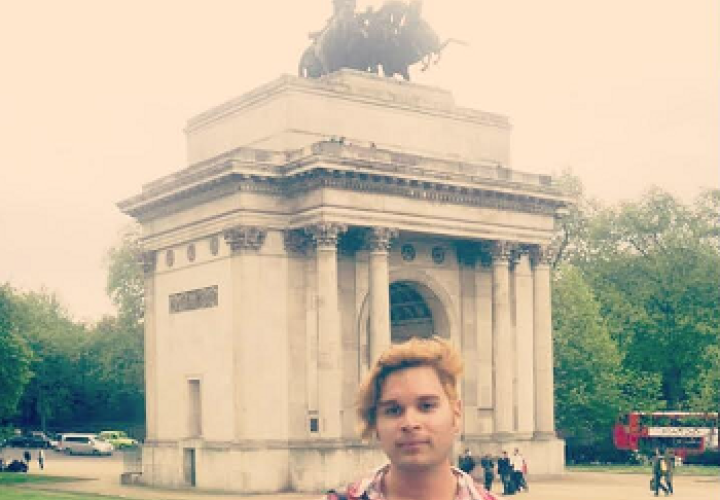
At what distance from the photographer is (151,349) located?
47.6 m

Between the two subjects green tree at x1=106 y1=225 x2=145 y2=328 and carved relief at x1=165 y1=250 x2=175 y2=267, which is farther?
green tree at x1=106 y1=225 x2=145 y2=328

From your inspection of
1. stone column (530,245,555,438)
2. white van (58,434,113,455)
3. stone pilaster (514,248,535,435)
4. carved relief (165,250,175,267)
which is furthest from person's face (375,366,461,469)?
white van (58,434,113,455)

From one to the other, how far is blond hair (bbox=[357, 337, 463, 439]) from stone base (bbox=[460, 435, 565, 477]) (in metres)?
41.8

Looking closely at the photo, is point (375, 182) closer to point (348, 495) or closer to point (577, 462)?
point (577, 462)

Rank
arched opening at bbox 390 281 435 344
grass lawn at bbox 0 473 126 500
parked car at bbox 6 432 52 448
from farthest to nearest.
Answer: parked car at bbox 6 432 52 448 → arched opening at bbox 390 281 435 344 → grass lawn at bbox 0 473 126 500

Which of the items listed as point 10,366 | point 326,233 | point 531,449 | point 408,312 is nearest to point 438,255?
point 408,312

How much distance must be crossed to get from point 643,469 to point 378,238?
22053 mm

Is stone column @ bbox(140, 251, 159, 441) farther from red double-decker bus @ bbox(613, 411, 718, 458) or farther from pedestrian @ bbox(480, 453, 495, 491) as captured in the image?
red double-decker bus @ bbox(613, 411, 718, 458)

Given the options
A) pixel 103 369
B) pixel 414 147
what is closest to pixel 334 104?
pixel 414 147

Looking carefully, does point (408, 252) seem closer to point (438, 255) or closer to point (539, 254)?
point (438, 255)

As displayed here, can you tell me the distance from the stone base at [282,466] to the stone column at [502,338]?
5.92m

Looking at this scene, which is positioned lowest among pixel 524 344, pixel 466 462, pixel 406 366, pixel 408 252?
pixel 466 462

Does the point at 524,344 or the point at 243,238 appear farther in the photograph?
the point at 524,344

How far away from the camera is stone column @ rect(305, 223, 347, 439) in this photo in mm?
41125
